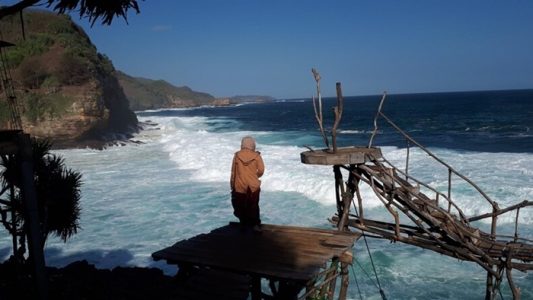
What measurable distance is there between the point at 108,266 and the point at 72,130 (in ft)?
91.3

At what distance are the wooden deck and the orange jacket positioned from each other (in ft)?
2.24

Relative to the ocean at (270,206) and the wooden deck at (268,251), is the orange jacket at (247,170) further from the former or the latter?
the ocean at (270,206)

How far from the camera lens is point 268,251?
5730mm

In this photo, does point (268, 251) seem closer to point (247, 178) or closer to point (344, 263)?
point (344, 263)

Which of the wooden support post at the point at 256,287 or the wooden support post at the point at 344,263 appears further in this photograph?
the wooden support post at the point at 344,263

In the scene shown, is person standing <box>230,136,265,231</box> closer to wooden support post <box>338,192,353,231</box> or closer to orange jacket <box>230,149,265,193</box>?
orange jacket <box>230,149,265,193</box>

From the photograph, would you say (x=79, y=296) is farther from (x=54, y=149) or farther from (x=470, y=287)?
(x=54, y=149)

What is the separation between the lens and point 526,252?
5555mm

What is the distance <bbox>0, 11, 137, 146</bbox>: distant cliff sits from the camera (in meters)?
35.8

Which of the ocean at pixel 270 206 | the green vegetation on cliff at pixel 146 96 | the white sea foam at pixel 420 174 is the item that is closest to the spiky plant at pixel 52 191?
the ocean at pixel 270 206

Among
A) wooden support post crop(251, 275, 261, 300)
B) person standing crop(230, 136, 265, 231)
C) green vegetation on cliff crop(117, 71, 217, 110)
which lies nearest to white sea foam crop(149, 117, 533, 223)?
person standing crop(230, 136, 265, 231)

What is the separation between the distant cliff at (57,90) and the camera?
3578cm

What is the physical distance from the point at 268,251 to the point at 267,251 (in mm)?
13

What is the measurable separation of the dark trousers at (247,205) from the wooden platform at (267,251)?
0.21 metres
